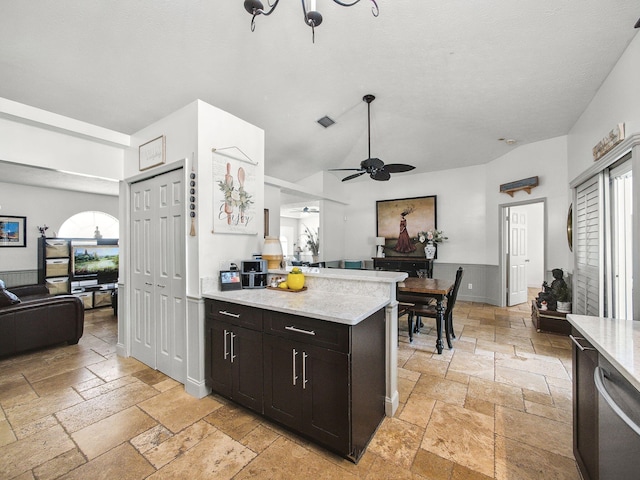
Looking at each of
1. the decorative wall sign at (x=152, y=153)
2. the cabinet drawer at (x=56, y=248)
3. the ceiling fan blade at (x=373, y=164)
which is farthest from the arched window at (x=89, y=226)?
the ceiling fan blade at (x=373, y=164)

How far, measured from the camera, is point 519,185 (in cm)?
484

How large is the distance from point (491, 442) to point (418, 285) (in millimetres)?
1879

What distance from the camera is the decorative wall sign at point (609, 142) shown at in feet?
7.86

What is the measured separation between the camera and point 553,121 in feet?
12.8

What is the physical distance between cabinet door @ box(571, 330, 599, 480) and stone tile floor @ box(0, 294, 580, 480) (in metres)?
0.26

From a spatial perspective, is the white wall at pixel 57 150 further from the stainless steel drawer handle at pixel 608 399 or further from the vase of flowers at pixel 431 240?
the vase of flowers at pixel 431 240

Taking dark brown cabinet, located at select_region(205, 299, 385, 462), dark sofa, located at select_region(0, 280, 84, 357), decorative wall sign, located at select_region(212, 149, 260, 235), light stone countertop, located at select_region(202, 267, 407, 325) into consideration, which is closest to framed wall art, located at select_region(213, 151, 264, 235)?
decorative wall sign, located at select_region(212, 149, 260, 235)

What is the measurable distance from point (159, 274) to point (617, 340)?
10.9ft

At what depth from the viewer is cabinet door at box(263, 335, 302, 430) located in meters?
1.76

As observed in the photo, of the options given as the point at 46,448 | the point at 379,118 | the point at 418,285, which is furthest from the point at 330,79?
the point at 46,448

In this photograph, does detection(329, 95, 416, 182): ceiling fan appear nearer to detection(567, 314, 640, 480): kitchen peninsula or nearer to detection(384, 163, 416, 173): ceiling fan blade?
detection(384, 163, 416, 173): ceiling fan blade

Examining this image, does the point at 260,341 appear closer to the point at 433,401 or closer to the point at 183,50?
the point at 433,401

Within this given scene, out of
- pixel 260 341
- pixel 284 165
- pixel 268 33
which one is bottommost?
pixel 260 341

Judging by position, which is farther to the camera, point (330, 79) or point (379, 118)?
point (379, 118)
